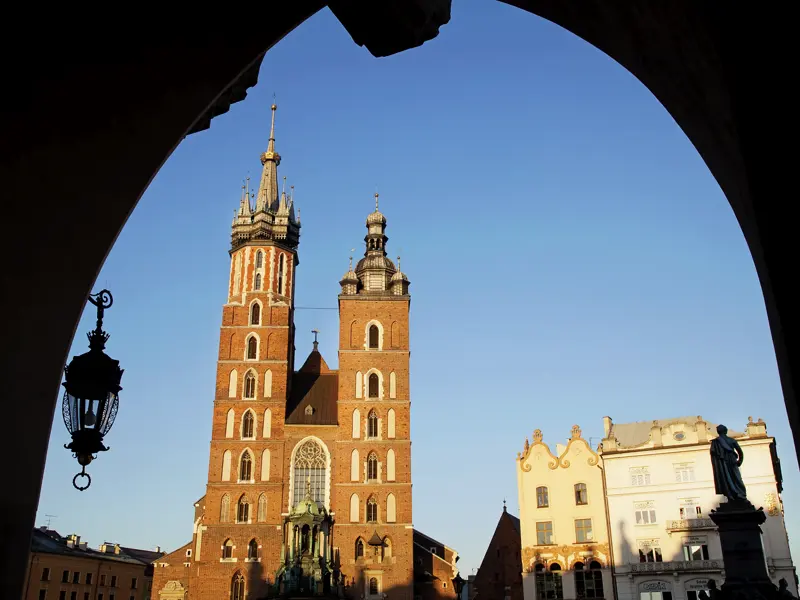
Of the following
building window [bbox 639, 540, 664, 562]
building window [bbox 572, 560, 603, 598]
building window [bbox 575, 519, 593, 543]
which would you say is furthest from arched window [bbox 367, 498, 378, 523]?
building window [bbox 639, 540, 664, 562]

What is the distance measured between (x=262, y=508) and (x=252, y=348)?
10152 millimetres

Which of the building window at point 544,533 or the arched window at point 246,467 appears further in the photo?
the arched window at point 246,467

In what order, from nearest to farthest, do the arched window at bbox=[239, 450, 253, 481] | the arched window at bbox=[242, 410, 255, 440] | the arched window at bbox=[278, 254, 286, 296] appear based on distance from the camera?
the arched window at bbox=[239, 450, 253, 481] < the arched window at bbox=[242, 410, 255, 440] < the arched window at bbox=[278, 254, 286, 296]

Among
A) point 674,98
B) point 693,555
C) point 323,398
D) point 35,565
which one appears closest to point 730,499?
point 674,98

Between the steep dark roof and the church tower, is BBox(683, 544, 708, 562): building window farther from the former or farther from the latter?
the steep dark roof

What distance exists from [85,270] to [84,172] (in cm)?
45

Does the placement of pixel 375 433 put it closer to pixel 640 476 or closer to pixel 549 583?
pixel 549 583

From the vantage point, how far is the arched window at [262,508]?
4647 cm

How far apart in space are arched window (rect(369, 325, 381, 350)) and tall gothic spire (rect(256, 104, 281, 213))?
11.8 meters

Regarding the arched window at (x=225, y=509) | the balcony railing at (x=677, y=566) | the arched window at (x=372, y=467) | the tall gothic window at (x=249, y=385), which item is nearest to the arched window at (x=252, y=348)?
the tall gothic window at (x=249, y=385)

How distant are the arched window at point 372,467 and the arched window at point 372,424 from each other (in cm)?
120

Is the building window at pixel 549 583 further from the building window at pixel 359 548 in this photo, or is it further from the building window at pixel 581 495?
the building window at pixel 359 548

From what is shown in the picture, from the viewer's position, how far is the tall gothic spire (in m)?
57.0

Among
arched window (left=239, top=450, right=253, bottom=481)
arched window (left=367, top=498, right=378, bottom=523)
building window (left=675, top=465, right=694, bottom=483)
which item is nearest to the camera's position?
building window (left=675, top=465, right=694, bottom=483)
